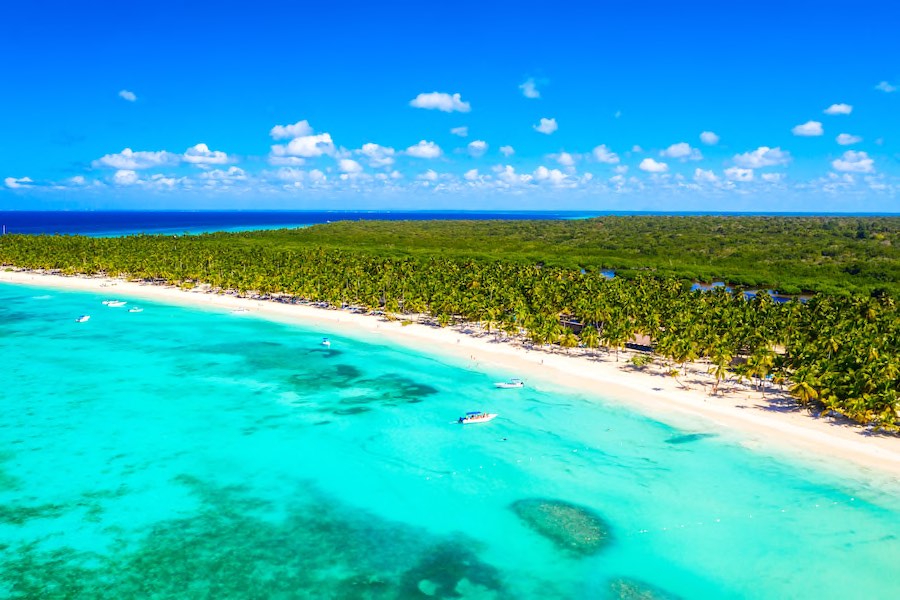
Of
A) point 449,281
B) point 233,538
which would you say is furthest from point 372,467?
point 449,281

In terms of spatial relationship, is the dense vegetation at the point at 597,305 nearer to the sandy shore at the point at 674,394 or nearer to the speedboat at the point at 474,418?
the sandy shore at the point at 674,394

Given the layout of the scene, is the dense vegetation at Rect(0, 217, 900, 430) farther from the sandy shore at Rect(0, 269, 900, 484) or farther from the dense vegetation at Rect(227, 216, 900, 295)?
the dense vegetation at Rect(227, 216, 900, 295)

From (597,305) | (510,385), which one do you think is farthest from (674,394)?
(597,305)

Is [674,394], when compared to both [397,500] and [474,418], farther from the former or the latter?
[397,500]

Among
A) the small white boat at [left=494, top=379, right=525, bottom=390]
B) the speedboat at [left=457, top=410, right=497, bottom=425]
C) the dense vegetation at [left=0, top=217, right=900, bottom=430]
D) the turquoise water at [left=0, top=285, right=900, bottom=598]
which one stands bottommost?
the turquoise water at [left=0, top=285, right=900, bottom=598]

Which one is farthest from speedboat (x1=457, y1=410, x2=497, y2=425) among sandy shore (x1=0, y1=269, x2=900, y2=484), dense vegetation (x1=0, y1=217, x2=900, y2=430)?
dense vegetation (x1=0, y1=217, x2=900, y2=430)

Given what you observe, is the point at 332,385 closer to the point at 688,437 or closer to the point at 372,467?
the point at 372,467

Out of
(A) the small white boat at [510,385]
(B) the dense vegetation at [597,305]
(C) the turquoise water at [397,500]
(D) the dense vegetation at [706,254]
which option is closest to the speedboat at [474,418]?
(C) the turquoise water at [397,500]
